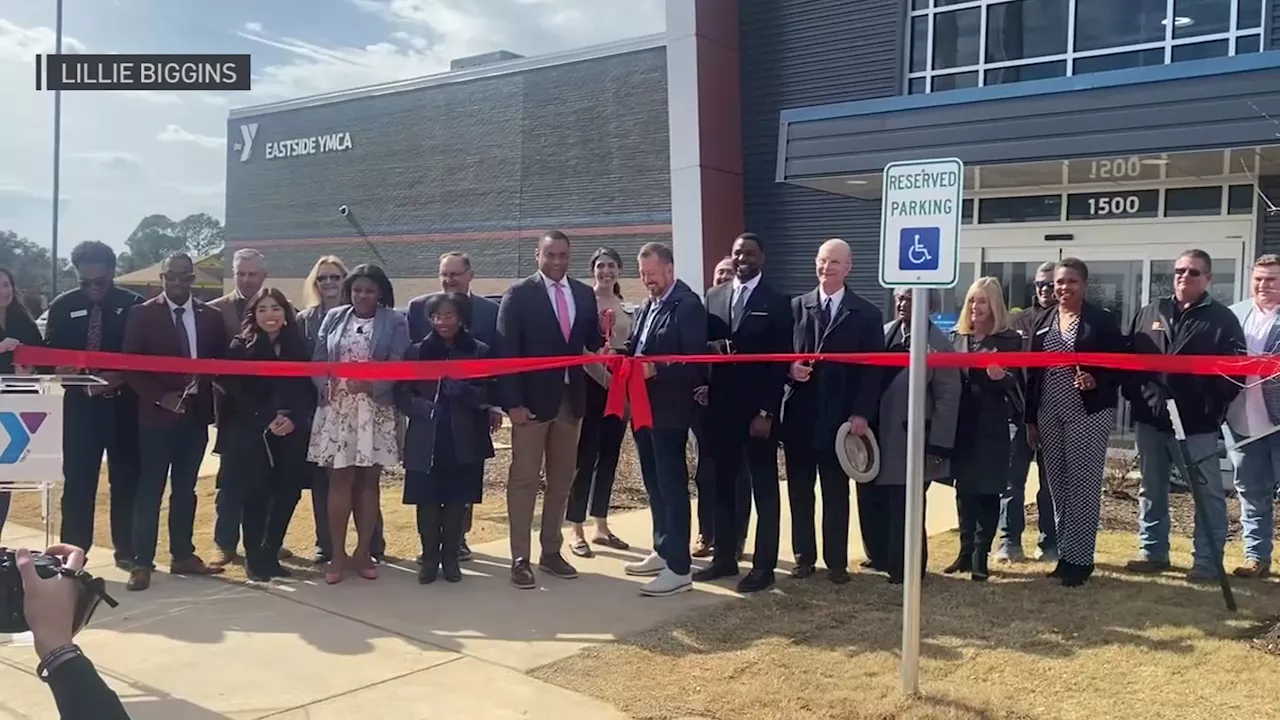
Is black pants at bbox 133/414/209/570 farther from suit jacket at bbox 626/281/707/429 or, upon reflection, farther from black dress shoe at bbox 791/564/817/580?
black dress shoe at bbox 791/564/817/580

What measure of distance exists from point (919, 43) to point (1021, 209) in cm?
256

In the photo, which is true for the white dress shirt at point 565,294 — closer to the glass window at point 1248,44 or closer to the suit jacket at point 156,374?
the suit jacket at point 156,374

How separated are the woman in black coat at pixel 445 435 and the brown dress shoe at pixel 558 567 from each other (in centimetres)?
56

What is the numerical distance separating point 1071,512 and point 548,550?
316cm

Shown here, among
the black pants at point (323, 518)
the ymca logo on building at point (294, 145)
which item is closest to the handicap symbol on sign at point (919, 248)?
the black pants at point (323, 518)

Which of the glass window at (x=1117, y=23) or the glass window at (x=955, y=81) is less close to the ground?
the glass window at (x=1117, y=23)

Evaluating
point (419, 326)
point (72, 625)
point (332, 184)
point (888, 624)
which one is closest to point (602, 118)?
point (332, 184)

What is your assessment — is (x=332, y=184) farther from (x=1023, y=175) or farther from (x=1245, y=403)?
(x=1245, y=403)

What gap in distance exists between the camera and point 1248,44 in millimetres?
11625

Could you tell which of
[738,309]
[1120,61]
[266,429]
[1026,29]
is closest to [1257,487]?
[738,309]

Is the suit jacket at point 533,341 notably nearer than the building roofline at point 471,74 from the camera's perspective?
Yes

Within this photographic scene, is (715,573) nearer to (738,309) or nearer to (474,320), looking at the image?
(738,309)

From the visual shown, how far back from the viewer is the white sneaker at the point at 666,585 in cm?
614

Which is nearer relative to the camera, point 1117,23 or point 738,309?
point 738,309
